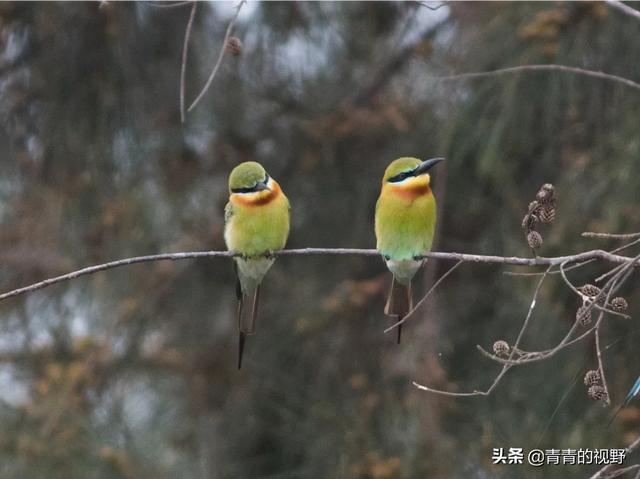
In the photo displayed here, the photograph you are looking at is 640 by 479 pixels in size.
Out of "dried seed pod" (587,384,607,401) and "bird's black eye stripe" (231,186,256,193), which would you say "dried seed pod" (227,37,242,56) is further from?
"dried seed pod" (587,384,607,401)

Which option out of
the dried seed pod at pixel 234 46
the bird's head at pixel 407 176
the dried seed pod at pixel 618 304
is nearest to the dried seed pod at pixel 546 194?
the dried seed pod at pixel 618 304

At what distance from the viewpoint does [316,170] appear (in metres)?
3.91

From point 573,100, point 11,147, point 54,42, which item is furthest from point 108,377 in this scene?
point 573,100

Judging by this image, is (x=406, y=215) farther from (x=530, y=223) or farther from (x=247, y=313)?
(x=530, y=223)

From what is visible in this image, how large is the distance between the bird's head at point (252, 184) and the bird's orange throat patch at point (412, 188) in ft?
1.26

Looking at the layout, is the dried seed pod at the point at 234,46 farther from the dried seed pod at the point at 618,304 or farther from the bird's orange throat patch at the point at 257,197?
the dried seed pod at the point at 618,304

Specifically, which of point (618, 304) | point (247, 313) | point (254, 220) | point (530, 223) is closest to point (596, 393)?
point (618, 304)

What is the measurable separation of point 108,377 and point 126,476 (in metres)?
0.47

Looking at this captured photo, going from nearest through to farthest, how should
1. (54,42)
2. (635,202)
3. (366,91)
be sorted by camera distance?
(635,202), (54,42), (366,91)

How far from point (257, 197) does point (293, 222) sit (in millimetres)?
1101

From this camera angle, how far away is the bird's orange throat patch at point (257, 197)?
9.36ft

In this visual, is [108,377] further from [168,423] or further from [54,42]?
[54,42]

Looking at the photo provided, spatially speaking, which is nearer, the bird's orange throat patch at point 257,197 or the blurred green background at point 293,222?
the bird's orange throat patch at point 257,197

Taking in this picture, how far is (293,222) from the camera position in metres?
3.95
